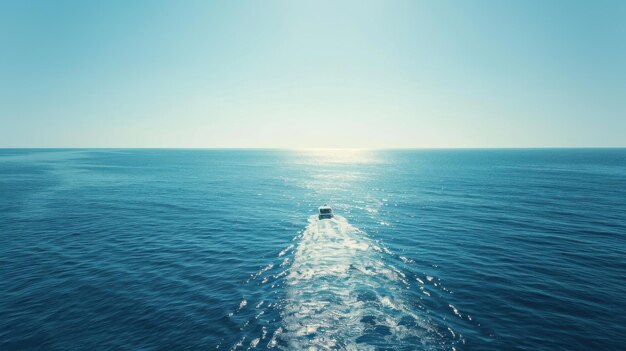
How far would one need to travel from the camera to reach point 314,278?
3550 centimetres

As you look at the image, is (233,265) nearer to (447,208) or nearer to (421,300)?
(421,300)

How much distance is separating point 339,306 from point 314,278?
7164 mm

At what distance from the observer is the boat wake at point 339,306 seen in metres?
23.8

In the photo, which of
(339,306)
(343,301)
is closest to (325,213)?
(343,301)

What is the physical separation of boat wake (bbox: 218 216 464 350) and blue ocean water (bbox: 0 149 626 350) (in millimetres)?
170

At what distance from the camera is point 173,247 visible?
4641cm

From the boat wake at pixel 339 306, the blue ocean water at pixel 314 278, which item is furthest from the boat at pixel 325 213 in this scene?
the boat wake at pixel 339 306

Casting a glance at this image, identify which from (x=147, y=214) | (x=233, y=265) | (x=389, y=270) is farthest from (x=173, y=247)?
(x=389, y=270)

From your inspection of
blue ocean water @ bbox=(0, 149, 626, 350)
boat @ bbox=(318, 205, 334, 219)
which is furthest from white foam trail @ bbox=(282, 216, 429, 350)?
boat @ bbox=(318, 205, 334, 219)

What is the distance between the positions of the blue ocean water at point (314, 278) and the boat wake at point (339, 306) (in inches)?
6.7

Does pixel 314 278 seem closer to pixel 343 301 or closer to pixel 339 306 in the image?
pixel 343 301

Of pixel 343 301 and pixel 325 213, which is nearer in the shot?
pixel 343 301

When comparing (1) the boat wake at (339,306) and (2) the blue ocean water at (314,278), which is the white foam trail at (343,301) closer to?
(1) the boat wake at (339,306)

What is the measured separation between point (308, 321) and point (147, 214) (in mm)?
57578
